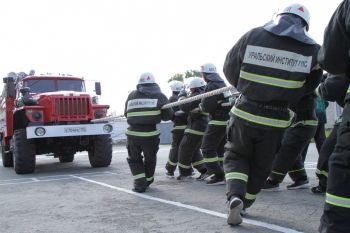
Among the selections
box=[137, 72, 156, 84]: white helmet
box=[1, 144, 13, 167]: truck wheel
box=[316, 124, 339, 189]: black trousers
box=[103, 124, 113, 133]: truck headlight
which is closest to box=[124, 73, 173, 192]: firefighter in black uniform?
box=[137, 72, 156, 84]: white helmet

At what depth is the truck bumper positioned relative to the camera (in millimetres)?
10273

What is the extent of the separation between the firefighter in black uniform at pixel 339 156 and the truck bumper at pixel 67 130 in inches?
344

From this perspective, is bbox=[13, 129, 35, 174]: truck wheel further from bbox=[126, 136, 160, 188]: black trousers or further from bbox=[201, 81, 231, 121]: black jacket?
bbox=[201, 81, 231, 121]: black jacket

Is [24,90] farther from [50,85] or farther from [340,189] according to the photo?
[340,189]

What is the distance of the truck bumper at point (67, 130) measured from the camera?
10.3m

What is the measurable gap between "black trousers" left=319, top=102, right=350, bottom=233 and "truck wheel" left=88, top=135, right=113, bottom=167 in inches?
363

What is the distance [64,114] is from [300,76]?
A: 7.88 meters

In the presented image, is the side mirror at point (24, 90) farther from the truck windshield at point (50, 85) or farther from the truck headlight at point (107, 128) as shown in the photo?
the truck headlight at point (107, 128)

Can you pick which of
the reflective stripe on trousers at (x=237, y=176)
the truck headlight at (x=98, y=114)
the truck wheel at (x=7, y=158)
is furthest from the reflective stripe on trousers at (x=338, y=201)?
the truck wheel at (x=7, y=158)

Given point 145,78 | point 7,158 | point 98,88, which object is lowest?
point 7,158

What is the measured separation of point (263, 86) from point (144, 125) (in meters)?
3.35

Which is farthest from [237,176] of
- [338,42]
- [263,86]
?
[338,42]

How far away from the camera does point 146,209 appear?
5.37 metres

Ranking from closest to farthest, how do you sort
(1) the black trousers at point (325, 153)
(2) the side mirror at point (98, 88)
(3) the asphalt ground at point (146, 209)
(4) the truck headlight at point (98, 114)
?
(3) the asphalt ground at point (146, 209), (1) the black trousers at point (325, 153), (4) the truck headlight at point (98, 114), (2) the side mirror at point (98, 88)
